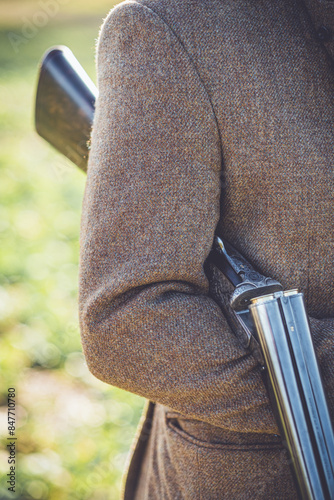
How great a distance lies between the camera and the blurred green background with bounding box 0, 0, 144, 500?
2.60 m

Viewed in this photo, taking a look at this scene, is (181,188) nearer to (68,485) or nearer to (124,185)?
(124,185)

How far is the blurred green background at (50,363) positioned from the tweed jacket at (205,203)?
1174mm

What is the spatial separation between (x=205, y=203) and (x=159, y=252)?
6.1 inches

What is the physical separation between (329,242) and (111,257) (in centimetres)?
52

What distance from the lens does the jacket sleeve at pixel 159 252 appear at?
3.46 ft

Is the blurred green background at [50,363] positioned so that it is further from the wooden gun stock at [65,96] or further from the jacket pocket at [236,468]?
the jacket pocket at [236,468]

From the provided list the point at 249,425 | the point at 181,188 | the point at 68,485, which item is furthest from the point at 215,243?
the point at 68,485

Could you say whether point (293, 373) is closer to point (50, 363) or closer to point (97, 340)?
point (97, 340)

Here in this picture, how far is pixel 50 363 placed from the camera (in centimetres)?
348

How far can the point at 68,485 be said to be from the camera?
2520 mm

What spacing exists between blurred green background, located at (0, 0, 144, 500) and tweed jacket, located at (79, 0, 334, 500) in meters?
1.17

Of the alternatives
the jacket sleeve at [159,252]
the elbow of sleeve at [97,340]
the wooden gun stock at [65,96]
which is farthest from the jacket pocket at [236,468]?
the wooden gun stock at [65,96]

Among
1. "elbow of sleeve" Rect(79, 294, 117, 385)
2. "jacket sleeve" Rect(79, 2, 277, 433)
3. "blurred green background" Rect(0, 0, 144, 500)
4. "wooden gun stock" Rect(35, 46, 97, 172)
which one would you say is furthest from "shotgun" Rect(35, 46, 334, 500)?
"blurred green background" Rect(0, 0, 144, 500)

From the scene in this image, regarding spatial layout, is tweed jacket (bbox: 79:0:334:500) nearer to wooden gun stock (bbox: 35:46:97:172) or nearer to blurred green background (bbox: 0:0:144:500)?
wooden gun stock (bbox: 35:46:97:172)
